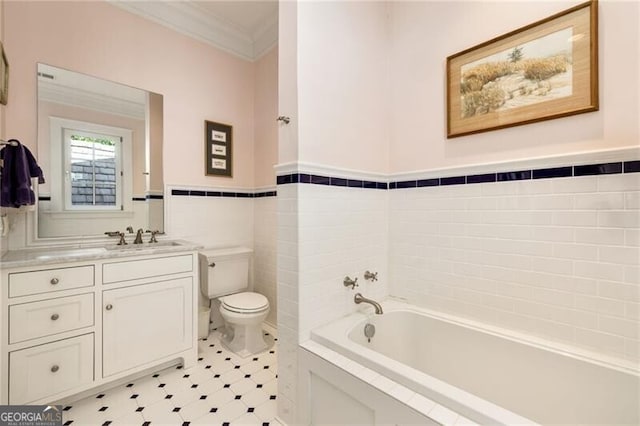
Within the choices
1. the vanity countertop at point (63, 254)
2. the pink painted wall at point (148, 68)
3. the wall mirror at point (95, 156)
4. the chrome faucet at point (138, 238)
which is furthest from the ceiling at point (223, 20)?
the vanity countertop at point (63, 254)

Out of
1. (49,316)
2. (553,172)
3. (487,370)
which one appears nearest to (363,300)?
(487,370)

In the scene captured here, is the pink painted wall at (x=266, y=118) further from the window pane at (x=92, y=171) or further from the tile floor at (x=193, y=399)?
the tile floor at (x=193, y=399)

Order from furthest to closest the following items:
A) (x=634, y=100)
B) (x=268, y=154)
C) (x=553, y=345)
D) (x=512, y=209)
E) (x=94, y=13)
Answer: (x=268, y=154) → (x=94, y=13) → (x=512, y=209) → (x=553, y=345) → (x=634, y=100)

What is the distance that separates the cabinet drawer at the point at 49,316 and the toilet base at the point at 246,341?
3.30 ft

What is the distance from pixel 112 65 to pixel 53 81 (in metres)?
0.40

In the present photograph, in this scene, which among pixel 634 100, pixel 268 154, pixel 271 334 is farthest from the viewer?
pixel 268 154

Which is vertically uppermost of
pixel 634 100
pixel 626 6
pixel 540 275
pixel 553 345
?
pixel 626 6

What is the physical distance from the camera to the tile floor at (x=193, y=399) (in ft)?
5.19

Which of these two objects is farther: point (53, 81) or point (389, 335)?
point (53, 81)

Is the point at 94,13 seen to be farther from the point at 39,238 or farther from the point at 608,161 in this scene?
the point at 608,161

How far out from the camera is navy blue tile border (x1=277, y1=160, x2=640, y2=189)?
1.25 meters

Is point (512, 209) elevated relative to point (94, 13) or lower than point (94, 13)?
lower

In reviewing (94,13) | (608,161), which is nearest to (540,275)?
(608,161)

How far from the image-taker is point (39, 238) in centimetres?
189
